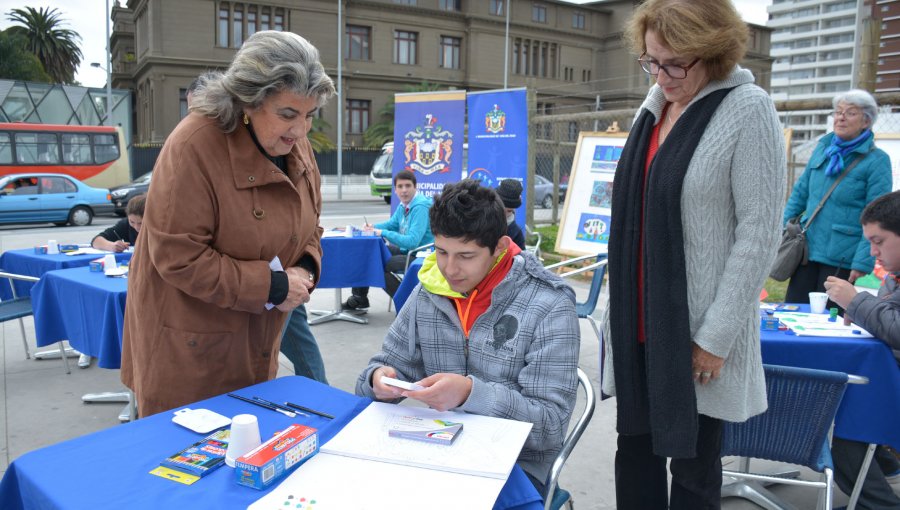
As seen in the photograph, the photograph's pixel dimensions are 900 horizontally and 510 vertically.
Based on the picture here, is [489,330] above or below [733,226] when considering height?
below

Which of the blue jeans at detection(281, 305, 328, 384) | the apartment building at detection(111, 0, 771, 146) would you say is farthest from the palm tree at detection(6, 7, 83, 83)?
the blue jeans at detection(281, 305, 328, 384)

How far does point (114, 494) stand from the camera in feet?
4.36

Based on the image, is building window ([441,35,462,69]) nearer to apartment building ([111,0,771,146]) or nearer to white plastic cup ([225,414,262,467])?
apartment building ([111,0,771,146])

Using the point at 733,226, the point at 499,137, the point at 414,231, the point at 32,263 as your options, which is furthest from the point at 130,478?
the point at 499,137

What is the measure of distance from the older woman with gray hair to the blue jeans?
125 cm

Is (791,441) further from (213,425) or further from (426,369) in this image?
(213,425)

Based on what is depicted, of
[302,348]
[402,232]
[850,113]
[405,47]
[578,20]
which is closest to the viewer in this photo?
[302,348]

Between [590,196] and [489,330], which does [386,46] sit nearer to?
[590,196]

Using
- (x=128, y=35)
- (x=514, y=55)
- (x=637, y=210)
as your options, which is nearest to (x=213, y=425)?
(x=637, y=210)

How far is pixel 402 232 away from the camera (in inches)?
255

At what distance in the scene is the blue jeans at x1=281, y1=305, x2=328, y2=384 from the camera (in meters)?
3.38

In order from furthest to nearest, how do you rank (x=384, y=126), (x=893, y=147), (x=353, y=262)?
(x=384, y=126) < (x=353, y=262) < (x=893, y=147)

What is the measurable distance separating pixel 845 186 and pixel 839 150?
0.71ft

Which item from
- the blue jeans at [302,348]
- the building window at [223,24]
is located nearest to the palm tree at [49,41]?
the building window at [223,24]
